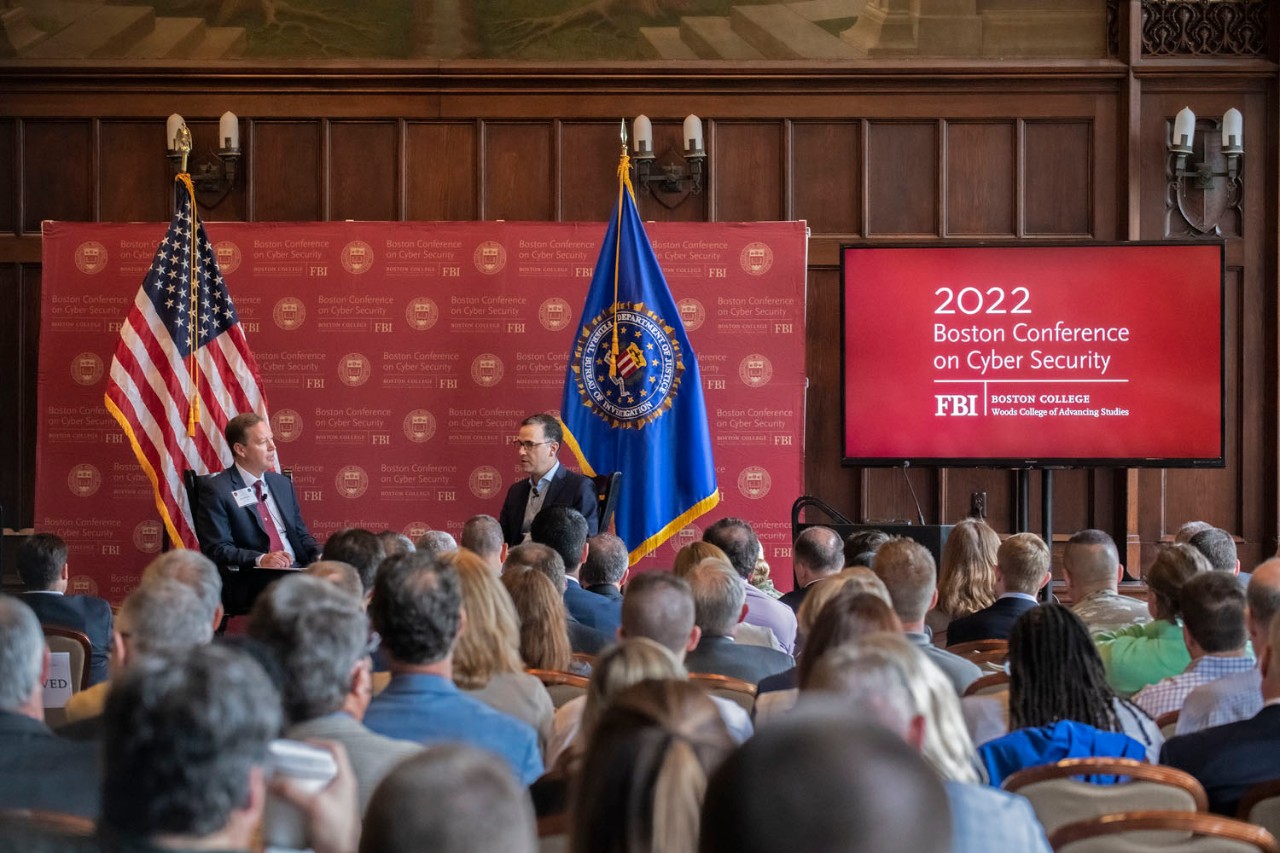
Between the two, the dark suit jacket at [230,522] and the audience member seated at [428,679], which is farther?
the dark suit jacket at [230,522]

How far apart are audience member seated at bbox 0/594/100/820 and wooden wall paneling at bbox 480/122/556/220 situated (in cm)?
673

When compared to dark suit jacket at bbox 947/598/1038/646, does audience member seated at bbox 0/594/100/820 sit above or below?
above

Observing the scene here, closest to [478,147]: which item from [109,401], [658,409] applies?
[658,409]

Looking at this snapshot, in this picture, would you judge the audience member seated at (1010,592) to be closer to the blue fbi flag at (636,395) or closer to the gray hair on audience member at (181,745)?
the blue fbi flag at (636,395)

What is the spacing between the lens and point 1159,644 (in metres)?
4.50

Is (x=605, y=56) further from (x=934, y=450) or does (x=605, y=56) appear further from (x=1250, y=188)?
(x=1250, y=188)

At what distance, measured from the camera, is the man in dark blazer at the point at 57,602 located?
4.98 metres

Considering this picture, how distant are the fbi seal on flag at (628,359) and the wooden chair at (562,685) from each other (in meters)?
4.52

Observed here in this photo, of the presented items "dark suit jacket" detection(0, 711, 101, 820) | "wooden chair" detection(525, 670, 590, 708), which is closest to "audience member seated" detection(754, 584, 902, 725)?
"wooden chair" detection(525, 670, 590, 708)

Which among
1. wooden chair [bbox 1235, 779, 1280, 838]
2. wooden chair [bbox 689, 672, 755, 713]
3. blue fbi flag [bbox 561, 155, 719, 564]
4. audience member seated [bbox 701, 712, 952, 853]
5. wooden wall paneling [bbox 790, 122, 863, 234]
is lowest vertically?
wooden chair [bbox 1235, 779, 1280, 838]

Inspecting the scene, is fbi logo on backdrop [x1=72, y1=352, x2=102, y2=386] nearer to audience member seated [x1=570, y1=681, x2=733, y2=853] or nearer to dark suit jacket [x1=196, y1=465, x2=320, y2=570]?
dark suit jacket [x1=196, y1=465, x2=320, y2=570]

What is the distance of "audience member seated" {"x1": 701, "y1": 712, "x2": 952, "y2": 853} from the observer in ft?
3.45

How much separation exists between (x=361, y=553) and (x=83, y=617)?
1.05m

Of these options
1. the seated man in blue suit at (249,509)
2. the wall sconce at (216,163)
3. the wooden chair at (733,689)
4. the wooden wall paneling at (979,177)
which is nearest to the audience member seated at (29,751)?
the wooden chair at (733,689)
